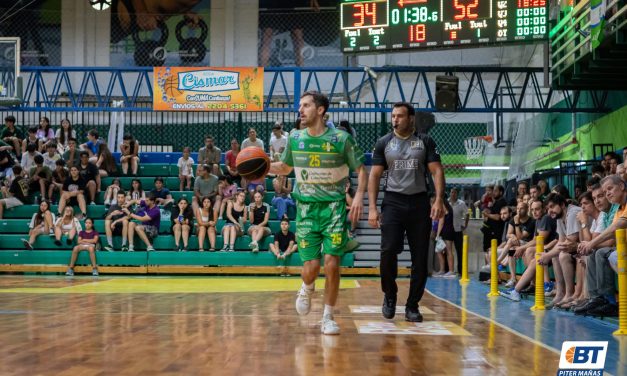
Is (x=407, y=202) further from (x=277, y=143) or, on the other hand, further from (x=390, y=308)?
(x=277, y=143)

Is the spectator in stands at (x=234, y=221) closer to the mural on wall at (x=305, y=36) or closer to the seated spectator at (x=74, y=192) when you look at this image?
the seated spectator at (x=74, y=192)

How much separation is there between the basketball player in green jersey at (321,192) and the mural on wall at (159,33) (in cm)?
2597

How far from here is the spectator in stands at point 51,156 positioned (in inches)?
837

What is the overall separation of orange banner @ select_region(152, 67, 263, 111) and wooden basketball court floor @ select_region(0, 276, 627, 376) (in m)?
12.5

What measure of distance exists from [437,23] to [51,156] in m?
10.2

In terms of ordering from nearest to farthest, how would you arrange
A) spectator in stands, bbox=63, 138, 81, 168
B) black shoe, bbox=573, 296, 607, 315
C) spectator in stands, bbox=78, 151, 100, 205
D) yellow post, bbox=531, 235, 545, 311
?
1. black shoe, bbox=573, 296, 607, 315
2. yellow post, bbox=531, 235, 545, 311
3. spectator in stands, bbox=78, 151, 100, 205
4. spectator in stands, bbox=63, 138, 81, 168

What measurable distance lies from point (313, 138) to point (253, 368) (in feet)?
8.74

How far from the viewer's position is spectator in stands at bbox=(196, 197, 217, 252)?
1845 centimetres

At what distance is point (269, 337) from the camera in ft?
20.5

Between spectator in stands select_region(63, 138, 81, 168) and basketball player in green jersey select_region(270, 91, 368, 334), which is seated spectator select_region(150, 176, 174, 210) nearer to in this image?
spectator in stands select_region(63, 138, 81, 168)

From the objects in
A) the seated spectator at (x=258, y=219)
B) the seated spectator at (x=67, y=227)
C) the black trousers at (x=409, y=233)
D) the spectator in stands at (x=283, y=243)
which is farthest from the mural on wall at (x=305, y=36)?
the black trousers at (x=409, y=233)

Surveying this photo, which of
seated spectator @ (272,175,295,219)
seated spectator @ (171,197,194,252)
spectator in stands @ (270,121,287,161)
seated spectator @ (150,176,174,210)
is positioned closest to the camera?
seated spectator @ (171,197,194,252)

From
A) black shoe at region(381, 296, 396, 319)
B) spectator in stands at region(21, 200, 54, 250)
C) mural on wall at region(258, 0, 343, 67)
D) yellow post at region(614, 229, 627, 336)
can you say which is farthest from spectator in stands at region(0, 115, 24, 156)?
yellow post at region(614, 229, 627, 336)

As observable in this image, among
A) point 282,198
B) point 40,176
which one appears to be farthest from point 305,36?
point 40,176
